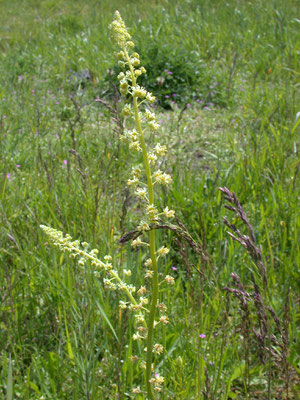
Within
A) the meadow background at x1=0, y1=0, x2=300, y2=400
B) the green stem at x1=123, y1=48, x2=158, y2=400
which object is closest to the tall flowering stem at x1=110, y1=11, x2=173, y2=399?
the green stem at x1=123, y1=48, x2=158, y2=400

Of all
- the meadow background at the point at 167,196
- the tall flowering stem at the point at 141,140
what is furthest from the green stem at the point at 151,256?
the meadow background at the point at 167,196

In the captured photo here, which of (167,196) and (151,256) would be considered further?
(167,196)

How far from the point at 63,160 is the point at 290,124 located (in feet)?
6.12

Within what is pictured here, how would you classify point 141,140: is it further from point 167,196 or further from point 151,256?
point 167,196

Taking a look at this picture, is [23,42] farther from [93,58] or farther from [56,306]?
[56,306]

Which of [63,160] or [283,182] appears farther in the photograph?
[63,160]

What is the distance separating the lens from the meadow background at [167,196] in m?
1.68

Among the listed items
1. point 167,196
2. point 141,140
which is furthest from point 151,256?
point 167,196

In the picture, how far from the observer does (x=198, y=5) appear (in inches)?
303

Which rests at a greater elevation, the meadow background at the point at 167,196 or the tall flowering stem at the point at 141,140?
the tall flowering stem at the point at 141,140

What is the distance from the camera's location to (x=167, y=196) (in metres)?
2.14

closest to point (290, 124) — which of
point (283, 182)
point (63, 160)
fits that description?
point (283, 182)

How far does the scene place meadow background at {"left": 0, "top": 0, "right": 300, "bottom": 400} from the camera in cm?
168

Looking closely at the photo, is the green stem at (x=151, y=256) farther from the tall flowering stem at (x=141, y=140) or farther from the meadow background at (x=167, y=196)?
the meadow background at (x=167, y=196)
